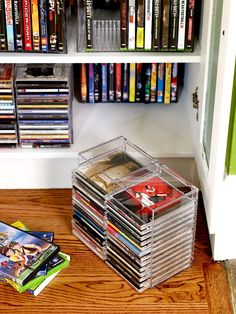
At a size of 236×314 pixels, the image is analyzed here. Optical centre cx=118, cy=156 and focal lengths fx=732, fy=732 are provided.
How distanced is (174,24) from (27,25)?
0.35 meters

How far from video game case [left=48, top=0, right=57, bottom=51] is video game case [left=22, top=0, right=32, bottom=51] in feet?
0.16

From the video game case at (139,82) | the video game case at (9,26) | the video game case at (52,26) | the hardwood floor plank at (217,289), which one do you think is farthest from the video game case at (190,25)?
the hardwood floor plank at (217,289)

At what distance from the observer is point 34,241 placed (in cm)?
167

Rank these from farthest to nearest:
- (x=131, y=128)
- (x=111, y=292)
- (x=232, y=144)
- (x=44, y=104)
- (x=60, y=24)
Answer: (x=131, y=128), (x=44, y=104), (x=60, y=24), (x=111, y=292), (x=232, y=144)

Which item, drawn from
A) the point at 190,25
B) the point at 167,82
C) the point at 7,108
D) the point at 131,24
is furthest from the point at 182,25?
the point at 7,108

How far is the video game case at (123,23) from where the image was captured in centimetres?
170

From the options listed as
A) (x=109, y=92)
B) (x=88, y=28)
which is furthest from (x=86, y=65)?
(x=88, y=28)

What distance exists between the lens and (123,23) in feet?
5.64

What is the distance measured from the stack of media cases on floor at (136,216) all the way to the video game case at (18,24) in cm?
30

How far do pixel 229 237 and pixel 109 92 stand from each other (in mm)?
566

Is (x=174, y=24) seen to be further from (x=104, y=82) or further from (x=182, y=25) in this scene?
(x=104, y=82)

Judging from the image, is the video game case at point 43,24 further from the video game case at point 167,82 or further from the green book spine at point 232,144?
the green book spine at point 232,144

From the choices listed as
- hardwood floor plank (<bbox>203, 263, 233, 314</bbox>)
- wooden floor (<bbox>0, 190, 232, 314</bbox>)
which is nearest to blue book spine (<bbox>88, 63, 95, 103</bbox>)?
wooden floor (<bbox>0, 190, 232, 314</bbox>)

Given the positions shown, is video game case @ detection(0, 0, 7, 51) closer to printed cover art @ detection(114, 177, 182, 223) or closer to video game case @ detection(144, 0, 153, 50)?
video game case @ detection(144, 0, 153, 50)
